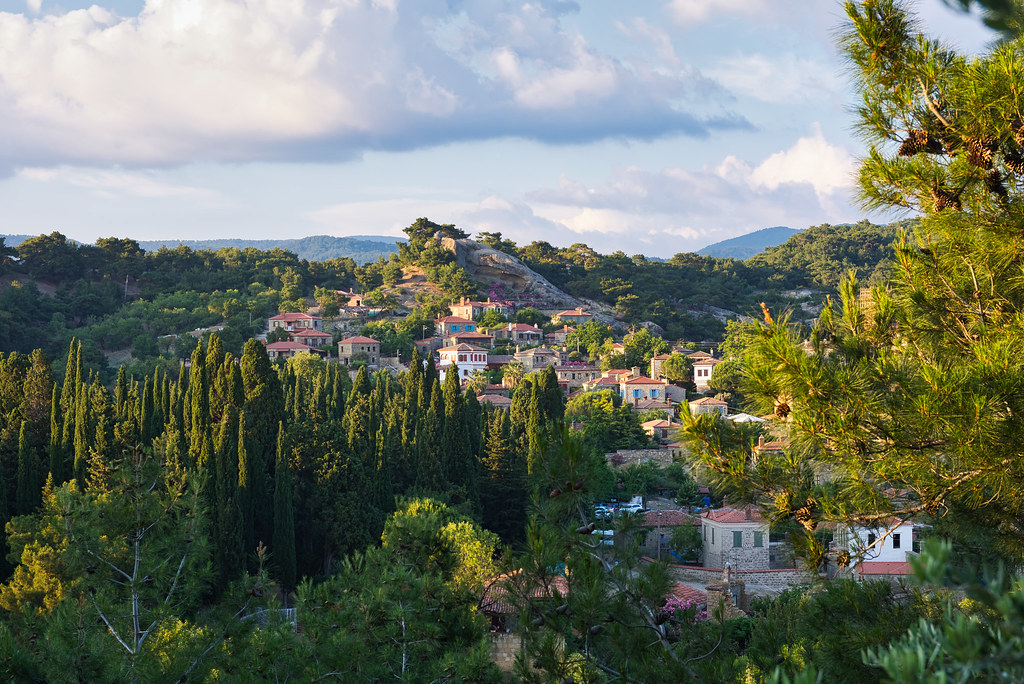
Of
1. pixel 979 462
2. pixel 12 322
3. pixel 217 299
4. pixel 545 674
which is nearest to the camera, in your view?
pixel 979 462

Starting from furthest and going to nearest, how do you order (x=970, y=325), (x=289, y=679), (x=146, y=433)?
(x=146, y=433) → (x=289, y=679) → (x=970, y=325)

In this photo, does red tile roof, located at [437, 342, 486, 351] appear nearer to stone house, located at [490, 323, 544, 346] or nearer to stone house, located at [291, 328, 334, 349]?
stone house, located at [490, 323, 544, 346]

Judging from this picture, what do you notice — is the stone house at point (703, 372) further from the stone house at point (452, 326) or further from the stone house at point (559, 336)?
the stone house at point (452, 326)

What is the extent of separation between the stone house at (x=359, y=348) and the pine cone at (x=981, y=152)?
51.6 meters

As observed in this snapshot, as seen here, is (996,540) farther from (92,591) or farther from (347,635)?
(92,591)

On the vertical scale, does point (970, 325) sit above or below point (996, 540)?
above

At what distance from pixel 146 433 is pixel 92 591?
14.5 meters

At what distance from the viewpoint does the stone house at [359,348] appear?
56.3 meters

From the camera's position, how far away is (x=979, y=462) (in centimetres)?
491

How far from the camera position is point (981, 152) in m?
5.49

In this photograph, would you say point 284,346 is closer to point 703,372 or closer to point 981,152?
point 703,372

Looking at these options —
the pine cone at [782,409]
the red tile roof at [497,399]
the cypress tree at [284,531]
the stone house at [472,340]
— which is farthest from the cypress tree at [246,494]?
the stone house at [472,340]

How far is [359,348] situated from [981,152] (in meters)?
52.8

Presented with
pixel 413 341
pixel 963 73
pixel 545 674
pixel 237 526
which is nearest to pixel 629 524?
pixel 545 674
